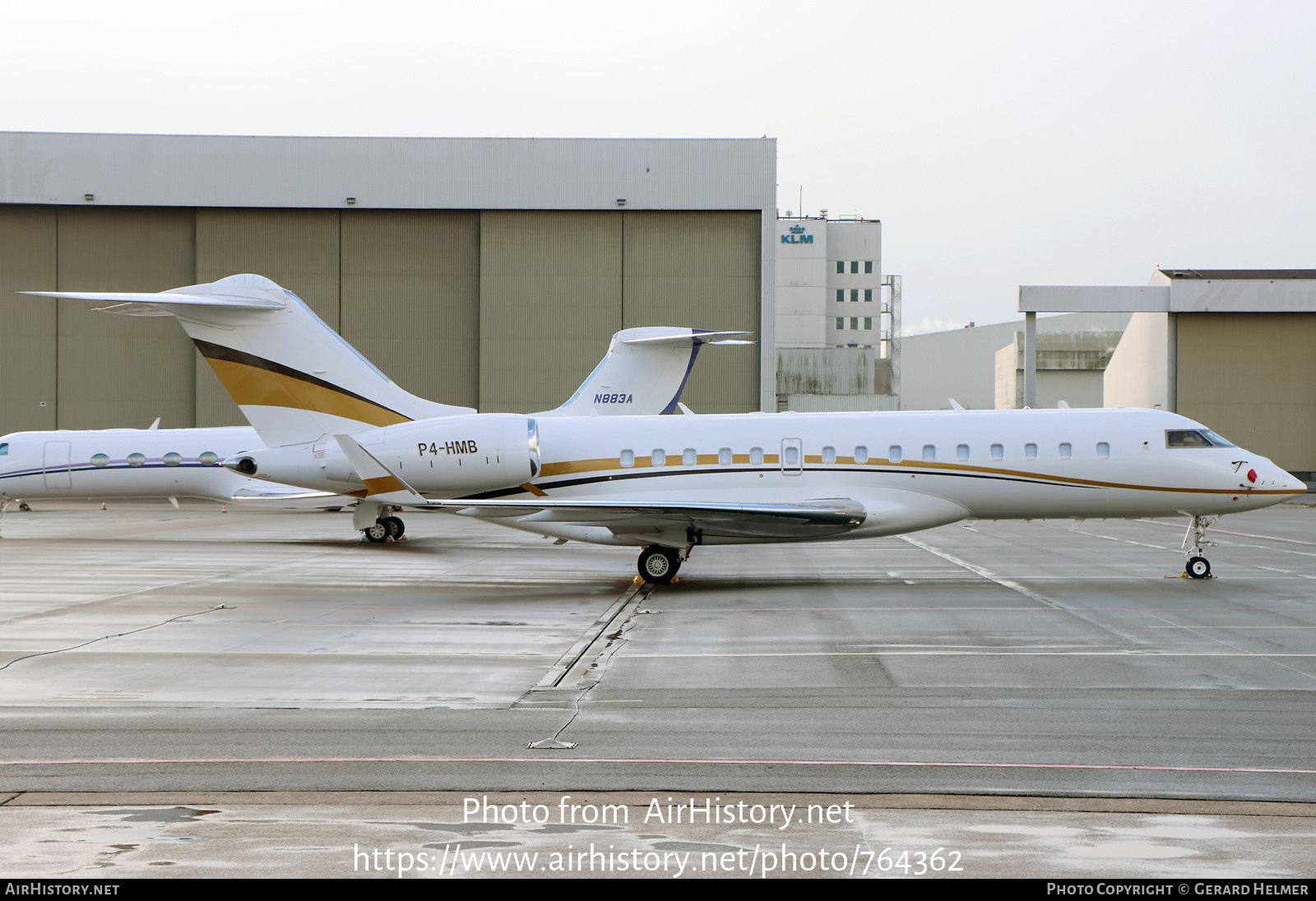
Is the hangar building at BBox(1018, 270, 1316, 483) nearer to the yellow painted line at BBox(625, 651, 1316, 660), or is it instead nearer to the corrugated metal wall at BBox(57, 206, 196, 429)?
the yellow painted line at BBox(625, 651, 1316, 660)

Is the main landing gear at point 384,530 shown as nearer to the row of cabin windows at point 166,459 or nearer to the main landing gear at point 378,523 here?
the main landing gear at point 378,523

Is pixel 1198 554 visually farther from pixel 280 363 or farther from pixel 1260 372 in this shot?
pixel 1260 372

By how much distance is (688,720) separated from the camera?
331 inches

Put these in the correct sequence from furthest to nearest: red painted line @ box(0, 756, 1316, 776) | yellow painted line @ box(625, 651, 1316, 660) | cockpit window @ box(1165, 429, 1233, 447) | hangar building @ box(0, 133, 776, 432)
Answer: hangar building @ box(0, 133, 776, 432) → cockpit window @ box(1165, 429, 1233, 447) → yellow painted line @ box(625, 651, 1316, 660) → red painted line @ box(0, 756, 1316, 776)

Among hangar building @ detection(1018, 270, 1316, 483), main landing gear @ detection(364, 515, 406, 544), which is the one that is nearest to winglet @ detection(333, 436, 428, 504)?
main landing gear @ detection(364, 515, 406, 544)

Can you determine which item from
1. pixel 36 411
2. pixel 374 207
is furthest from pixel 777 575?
pixel 36 411

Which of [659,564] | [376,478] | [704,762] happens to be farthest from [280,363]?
[704,762]

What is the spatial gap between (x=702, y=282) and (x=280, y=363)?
Result: 29667 millimetres

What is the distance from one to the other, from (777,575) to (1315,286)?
4221 cm

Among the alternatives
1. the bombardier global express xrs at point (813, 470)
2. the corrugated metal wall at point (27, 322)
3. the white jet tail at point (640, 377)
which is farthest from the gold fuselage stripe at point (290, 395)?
the corrugated metal wall at point (27, 322)

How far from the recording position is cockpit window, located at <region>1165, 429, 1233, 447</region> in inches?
682

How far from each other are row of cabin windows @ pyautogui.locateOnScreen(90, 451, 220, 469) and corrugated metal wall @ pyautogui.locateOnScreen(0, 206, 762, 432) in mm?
17822

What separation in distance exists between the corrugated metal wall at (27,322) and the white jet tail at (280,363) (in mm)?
31712

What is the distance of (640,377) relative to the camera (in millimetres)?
26766
